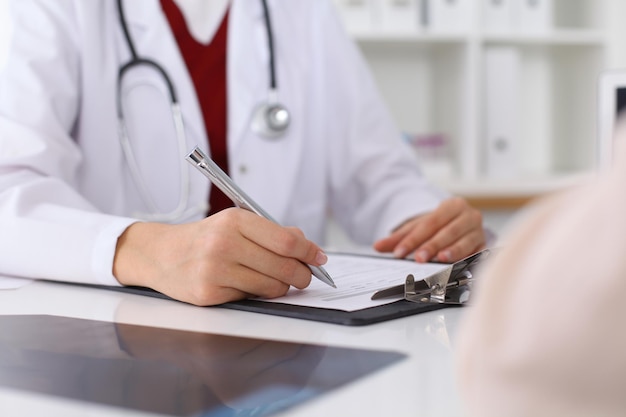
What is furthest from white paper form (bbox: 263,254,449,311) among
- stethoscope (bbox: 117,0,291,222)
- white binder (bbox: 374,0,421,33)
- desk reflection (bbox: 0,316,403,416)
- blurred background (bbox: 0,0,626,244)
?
white binder (bbox: 374,0,421,33)

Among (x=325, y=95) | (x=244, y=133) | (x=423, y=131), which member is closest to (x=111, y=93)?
(x=244, y=133)

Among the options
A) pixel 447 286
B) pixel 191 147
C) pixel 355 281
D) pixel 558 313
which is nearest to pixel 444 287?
pixel 447 286

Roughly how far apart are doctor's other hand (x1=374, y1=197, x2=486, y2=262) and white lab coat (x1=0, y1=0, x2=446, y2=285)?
0.51 ft

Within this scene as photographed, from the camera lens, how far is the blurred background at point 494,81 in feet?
7.86

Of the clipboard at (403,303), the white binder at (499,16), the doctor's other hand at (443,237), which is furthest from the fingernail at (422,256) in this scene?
the white binder at (499,16)

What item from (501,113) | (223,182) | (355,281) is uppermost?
(223,182)

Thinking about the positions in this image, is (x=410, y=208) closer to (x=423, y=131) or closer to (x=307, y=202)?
(x=307, y=202)

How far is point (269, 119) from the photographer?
133 centimetres

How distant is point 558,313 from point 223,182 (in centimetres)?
51

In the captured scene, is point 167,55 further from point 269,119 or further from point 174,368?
point 174,368

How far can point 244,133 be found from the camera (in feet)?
4.35

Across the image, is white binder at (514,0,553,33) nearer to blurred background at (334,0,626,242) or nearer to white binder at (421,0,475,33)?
blurred background at (334,0,626,242)

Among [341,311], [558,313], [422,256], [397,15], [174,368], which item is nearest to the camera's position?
[558,313]

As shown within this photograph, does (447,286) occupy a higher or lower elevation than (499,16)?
lower
